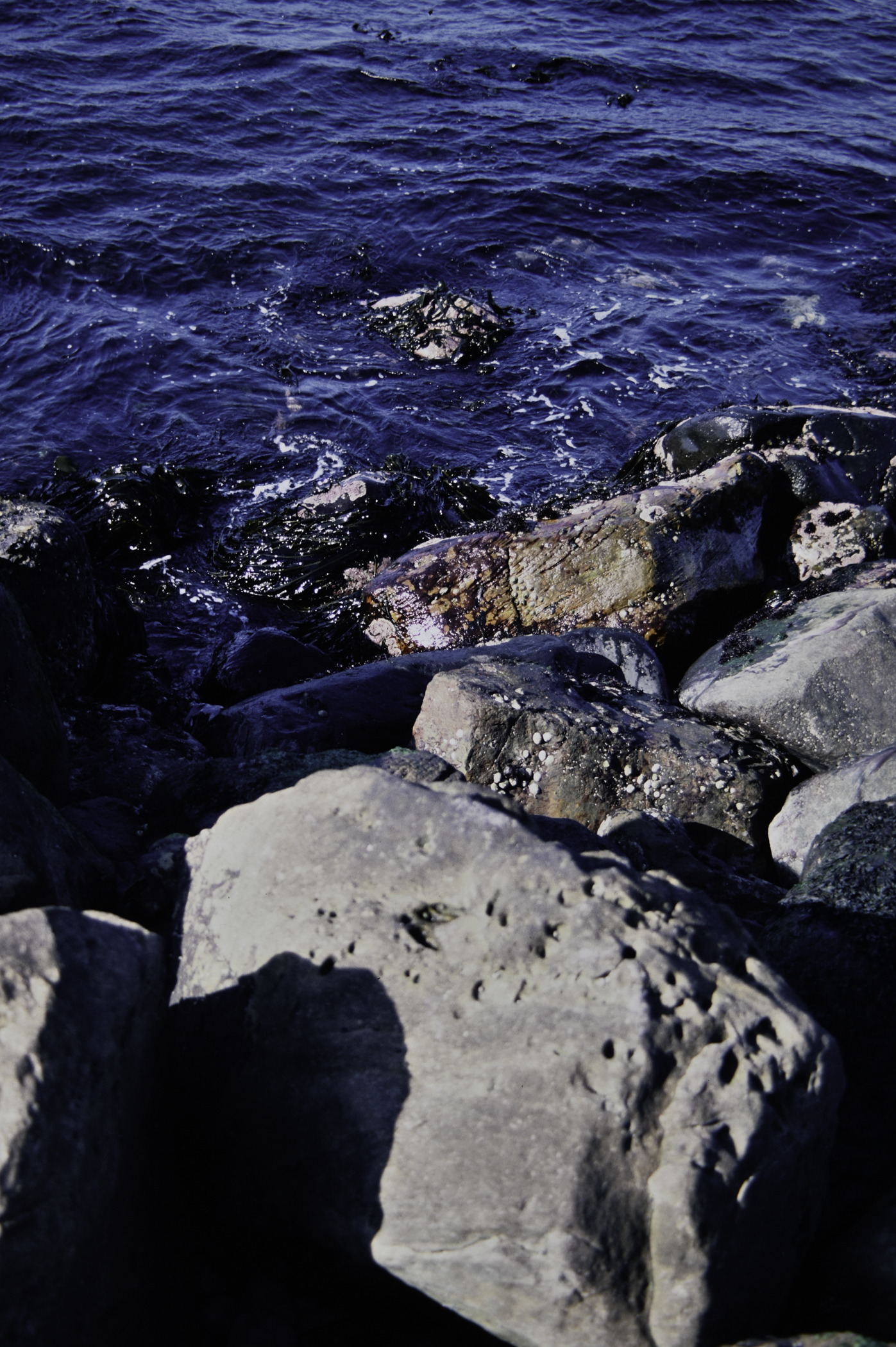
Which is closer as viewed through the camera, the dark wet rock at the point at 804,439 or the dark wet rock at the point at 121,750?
the dark wet rock at the point at 121,750

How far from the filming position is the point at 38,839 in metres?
3.29

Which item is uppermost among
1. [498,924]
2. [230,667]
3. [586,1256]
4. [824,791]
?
[498,924]

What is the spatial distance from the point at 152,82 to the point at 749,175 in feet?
32.5

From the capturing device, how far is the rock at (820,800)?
14.7 ft

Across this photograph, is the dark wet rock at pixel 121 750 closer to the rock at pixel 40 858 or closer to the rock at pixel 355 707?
the rock at pixel 355 707

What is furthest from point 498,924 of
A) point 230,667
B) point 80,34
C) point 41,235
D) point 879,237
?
point 80,34

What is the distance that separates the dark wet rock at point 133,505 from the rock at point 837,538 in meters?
5.03

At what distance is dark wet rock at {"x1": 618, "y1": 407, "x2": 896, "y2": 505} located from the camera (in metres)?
8.23

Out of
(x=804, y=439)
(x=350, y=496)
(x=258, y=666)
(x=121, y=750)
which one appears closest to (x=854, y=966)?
(x=121, y=750)

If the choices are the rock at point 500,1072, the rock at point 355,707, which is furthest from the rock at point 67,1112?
the rock at point 355,707

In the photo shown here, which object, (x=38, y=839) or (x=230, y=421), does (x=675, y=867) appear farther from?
(x=230, y=421)

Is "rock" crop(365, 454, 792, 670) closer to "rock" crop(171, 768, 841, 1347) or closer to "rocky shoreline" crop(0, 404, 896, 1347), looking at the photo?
"rocky shoreline" crop(0, 404, 896, 1347)

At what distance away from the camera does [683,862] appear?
13.7 feet

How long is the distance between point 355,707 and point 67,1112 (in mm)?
3305
